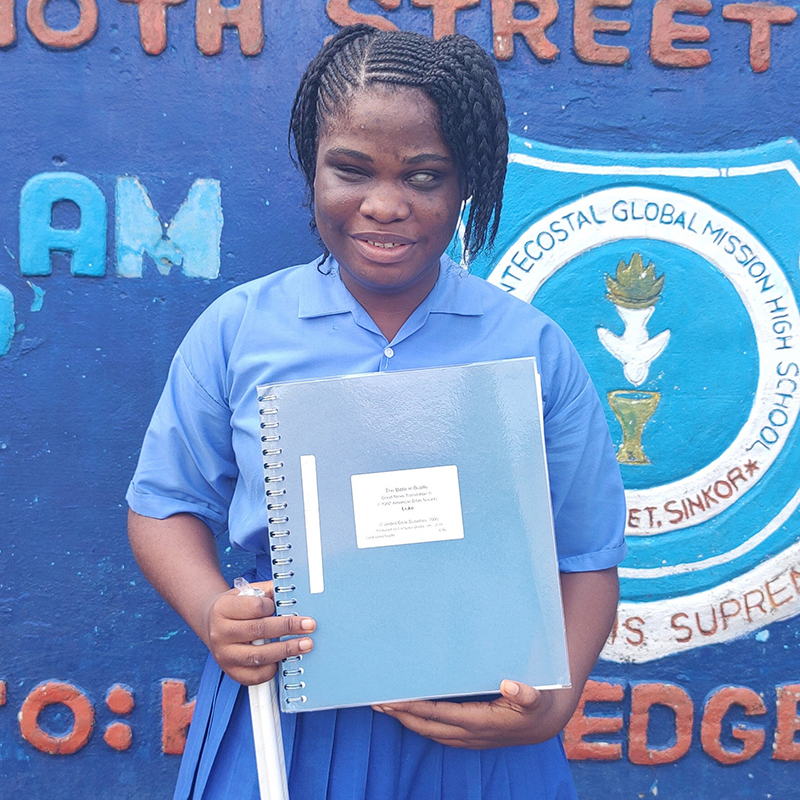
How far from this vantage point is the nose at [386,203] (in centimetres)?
120

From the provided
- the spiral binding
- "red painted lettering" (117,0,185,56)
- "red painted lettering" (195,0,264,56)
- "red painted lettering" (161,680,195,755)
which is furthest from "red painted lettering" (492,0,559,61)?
"red painted lettering" (161,680,195,755)

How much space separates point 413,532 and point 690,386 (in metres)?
1.42

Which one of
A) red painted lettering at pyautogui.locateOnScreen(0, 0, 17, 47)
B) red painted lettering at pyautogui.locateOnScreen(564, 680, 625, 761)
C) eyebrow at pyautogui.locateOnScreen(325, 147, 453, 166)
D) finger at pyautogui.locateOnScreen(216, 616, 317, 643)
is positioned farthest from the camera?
red painted lettering at pyautogui.locateOnScreen(564, 680, 625, 761)

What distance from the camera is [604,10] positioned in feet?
7.47

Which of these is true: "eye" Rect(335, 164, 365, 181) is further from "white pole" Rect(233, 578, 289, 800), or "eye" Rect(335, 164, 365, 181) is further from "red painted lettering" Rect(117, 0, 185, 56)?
"red painted lettering" Rect(117, 0, 185, 56)

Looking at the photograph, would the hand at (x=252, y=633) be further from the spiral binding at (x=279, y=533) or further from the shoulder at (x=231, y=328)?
the shoulder at (x=231, y=328)

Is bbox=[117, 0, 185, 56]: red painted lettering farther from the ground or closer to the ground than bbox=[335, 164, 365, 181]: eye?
farther from the ground

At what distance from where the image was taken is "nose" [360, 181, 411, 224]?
120cm

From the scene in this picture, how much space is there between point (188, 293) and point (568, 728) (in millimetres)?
1455

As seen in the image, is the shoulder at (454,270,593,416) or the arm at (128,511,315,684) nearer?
the arm at (128,511,315,684)

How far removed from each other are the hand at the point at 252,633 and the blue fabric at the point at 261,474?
5.9 inches

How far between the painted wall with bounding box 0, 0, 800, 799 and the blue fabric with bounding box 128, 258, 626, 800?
39.8 inches

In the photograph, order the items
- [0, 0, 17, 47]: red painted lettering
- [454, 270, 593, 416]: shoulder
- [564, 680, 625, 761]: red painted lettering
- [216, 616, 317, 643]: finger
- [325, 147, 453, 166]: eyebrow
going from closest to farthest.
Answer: [216, 616, 317, 643]: finger → [325, 147, 453, 166]: eyebrow → [454, 270, 593, 416]: shoulder → [0, 0, 17, 47]: red painted lettering → [564, 680, 625, 761]: red painted lettering

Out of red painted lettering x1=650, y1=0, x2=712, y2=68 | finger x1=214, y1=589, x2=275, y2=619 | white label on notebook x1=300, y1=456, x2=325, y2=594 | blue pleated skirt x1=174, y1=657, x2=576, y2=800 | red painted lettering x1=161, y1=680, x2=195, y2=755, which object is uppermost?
red painted lettering x1=650, y1=0, x2=712, y2=68
